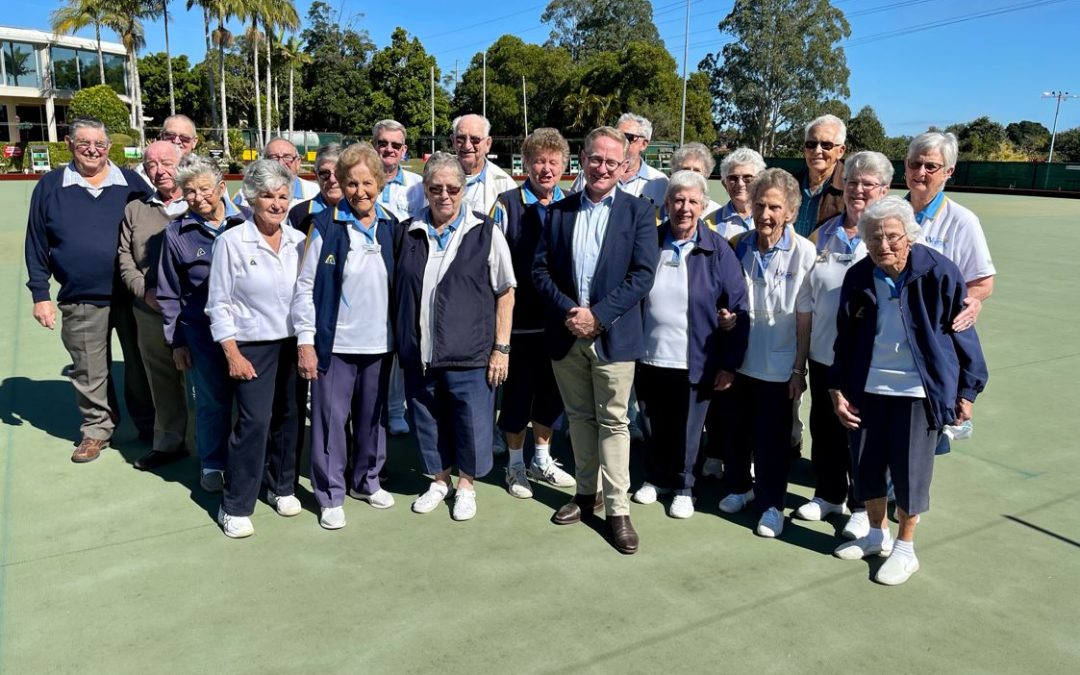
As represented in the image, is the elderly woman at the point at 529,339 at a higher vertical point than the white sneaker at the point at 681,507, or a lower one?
higher

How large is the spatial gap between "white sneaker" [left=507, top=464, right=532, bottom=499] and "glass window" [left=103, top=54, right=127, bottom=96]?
5611 centimetres

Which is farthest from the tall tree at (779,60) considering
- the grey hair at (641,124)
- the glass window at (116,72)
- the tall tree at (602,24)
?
the grey hair at (641,124)

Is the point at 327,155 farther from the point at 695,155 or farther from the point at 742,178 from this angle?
the point at 742,178

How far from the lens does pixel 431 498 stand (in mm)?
4062

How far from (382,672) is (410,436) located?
8.29 ft

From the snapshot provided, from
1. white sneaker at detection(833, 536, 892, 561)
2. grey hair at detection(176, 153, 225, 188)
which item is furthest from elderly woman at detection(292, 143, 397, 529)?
white sneaker at detection(833, 536, 892, 561)

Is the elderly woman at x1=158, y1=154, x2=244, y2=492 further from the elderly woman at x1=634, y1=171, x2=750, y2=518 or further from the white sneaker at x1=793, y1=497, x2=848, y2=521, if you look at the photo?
the white sneaker at x1=793, y1=497, x2=848, y2=521

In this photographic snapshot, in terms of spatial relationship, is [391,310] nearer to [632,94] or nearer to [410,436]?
[410,436]

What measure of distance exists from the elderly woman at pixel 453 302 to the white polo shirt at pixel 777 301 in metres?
1.16

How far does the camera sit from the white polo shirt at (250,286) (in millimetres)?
3602

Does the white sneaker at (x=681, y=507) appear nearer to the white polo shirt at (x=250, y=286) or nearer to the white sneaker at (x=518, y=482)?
the white sneaker at (x=518, y=482)

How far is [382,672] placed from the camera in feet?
8.99

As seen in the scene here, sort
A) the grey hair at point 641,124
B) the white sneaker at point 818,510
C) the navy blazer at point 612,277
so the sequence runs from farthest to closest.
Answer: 1. the grey hair at point 641,124
2. the white sneaker at point 818,510
3. the navy blazer at point 612,277

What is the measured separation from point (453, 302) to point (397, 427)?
1.72 meters
